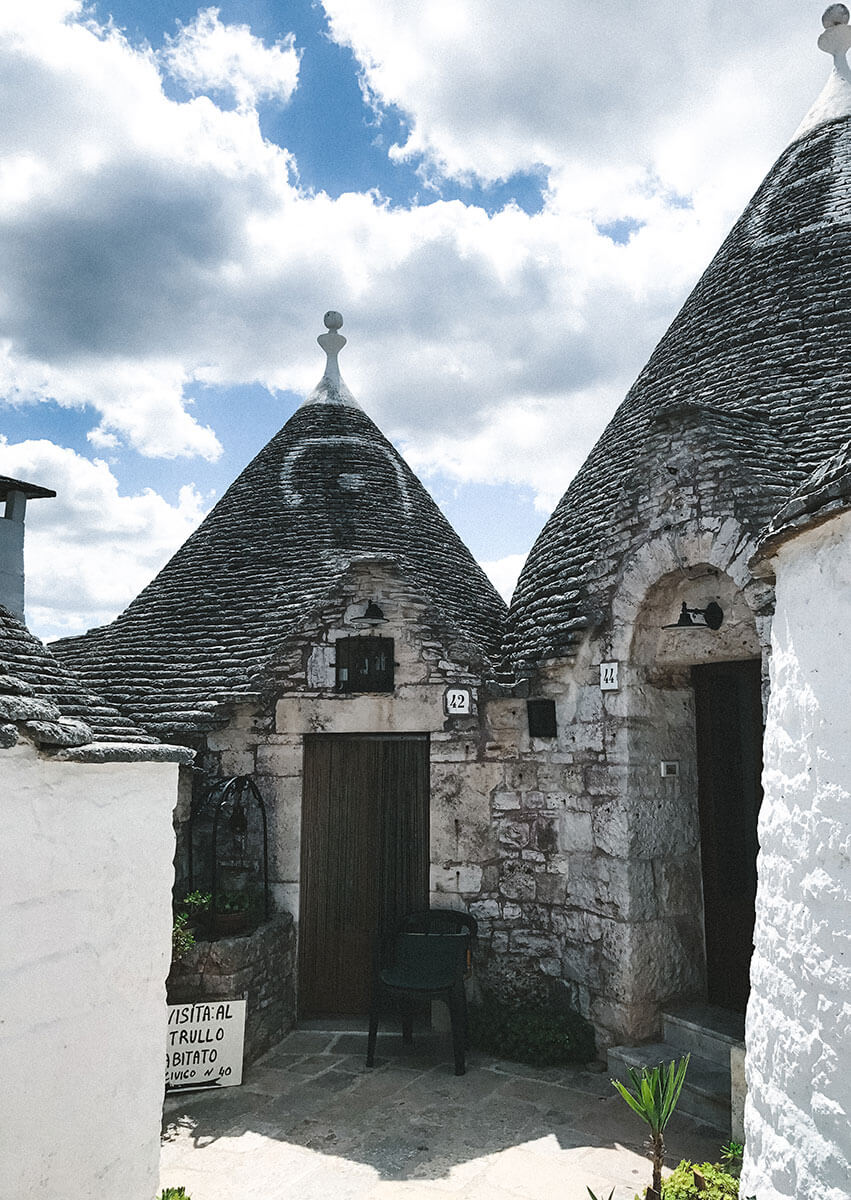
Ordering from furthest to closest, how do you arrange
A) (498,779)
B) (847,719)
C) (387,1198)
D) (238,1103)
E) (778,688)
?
(498,779)
(238,1103)
(387,1198)
(778,688)
(847,719)

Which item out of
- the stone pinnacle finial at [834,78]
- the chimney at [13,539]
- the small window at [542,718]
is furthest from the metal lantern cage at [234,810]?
the stone pinnacle finial at [834,78]

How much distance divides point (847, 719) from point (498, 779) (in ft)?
13.8

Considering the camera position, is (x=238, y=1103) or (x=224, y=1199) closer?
(x=224, y=1199)

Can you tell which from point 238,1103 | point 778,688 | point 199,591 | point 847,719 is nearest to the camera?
point 847,719

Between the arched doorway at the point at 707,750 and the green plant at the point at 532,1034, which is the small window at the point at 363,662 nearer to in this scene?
the arched doorway at the point at 707,750

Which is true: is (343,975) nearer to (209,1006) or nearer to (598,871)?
(209,1006)

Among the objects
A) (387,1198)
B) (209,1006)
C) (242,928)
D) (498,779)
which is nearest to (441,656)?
(498,779)

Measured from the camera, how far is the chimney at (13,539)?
534 inches

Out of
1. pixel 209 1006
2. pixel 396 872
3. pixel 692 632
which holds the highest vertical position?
pixel 692 632

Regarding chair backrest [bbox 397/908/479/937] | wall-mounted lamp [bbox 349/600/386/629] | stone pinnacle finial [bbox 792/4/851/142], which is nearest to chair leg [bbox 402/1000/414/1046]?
chair backrest [bbox 397/908/479/937]

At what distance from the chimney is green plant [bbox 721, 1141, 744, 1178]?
12281mm

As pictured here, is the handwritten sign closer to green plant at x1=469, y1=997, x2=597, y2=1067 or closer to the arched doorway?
green plant at x1=469, y1=997, x2=597, y2=1067

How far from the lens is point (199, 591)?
8484 millimetres

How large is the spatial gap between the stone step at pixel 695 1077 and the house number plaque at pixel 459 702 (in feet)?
8.44
